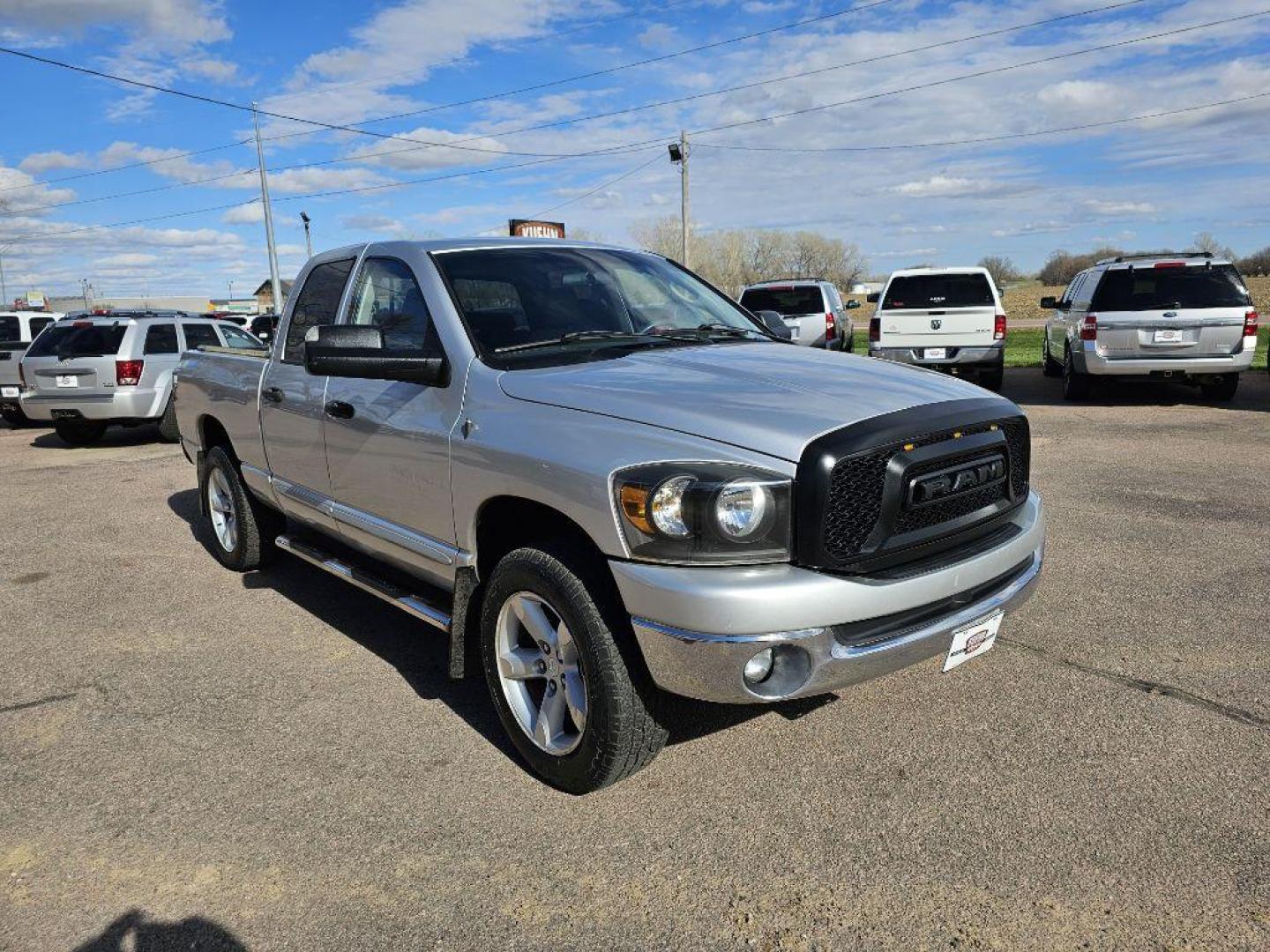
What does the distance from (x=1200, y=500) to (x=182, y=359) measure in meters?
7.31

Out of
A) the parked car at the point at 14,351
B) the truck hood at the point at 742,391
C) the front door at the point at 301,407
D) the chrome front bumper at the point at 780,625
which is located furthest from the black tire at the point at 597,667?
the parked car at the point at 14,351

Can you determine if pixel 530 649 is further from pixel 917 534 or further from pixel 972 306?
pixel 972 306

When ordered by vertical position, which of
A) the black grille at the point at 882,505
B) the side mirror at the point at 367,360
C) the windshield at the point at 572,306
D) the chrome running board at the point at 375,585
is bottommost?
the chrome running board at the point at 375,585

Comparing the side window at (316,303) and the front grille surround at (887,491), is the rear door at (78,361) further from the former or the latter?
the front grille surround at (887,491)

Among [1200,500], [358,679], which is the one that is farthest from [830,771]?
[1200,500]

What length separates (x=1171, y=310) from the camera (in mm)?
11352

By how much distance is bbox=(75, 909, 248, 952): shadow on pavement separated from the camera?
2510 millimetres

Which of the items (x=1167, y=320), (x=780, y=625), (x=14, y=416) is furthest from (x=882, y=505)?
(x=14, y=416)

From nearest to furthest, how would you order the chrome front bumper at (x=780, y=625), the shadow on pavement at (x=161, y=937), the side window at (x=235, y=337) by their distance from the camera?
the shadow on pavement at (x=161, y=937), the chrome front bumper at (x=780, y=625), the side window at (x=235, y=337)

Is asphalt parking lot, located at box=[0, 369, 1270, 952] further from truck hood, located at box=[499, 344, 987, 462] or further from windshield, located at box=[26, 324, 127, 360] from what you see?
windshield, located at box=[26, 324, 127, 360]

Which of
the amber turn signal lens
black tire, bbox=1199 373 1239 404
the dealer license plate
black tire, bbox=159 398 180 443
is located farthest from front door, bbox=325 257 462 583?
black tire, bbox=1199 373 1239 404

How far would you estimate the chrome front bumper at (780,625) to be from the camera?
2.65 m

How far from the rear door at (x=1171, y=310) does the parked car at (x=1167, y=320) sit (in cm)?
1

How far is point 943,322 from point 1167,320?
308cm
